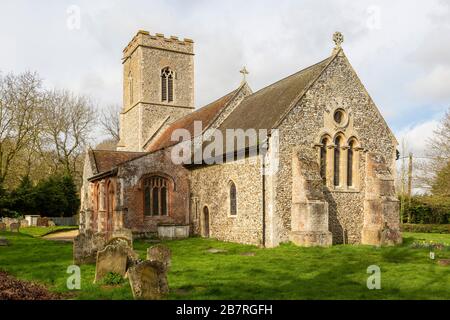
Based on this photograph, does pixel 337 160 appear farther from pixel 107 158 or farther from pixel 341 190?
pixel 107 158

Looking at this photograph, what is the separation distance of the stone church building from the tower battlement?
37.6ft

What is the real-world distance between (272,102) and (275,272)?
1150 centimetres

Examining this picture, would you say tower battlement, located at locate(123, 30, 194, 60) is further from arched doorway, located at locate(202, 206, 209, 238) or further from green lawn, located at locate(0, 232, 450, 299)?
green lawn, located at locate(0, 232, 450, 299)

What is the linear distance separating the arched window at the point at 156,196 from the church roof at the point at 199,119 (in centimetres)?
238

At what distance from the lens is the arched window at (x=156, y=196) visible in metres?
23.8

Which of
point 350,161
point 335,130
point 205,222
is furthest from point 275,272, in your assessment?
point 205,222

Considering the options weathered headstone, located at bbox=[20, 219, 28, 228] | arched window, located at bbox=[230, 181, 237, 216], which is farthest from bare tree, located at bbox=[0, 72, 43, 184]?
arched window, located at bbox=[230, 181, 237, 216]

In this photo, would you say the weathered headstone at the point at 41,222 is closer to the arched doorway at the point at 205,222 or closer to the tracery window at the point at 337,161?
the arched doorway at the point at 205,222

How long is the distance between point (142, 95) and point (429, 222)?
27238mm

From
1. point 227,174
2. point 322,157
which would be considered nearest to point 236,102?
point 227,174

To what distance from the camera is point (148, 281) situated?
9406 millimetres

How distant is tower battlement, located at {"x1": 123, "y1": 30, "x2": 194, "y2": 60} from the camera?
116ft

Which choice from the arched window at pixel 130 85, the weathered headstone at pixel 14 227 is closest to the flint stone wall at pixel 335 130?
the weathered headstone at pixel 14 227
